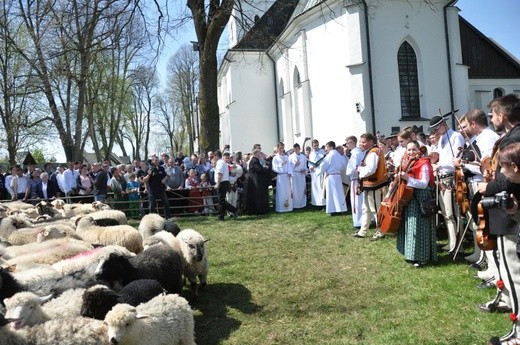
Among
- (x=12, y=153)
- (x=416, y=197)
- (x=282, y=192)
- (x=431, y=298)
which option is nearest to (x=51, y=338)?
(x=431, y=298)

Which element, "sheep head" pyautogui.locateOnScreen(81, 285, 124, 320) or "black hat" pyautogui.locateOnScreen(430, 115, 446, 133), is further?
"black hat" pyautogui.locateOnScreen(430, 115, 446, 133)

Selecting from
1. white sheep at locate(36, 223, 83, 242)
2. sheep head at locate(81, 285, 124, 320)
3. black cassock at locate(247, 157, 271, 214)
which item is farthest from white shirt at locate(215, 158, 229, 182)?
sheep head at locate(81, 285, 124, 320)

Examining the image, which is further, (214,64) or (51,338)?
(214,64)

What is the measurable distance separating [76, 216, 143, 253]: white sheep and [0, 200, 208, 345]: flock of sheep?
0.02m

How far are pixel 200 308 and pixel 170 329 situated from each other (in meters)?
A: 1.88

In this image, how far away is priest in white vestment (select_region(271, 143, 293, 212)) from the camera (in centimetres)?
1534

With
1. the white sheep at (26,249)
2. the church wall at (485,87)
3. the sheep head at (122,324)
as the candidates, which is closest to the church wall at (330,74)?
the church wall at (485,87)

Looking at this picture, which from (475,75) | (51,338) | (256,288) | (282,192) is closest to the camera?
(51,338)

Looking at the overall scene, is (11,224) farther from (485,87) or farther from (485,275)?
(485,87)

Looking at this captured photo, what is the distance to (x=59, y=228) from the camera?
7.55 m

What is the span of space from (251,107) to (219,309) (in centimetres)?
3143

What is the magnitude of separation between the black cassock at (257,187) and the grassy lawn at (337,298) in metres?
5.27

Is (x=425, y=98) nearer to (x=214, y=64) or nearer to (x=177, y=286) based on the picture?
(x=214, y=64)

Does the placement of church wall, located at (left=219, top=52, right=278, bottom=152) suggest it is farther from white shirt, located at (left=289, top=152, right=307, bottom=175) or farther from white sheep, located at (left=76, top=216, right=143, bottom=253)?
white sheep, located at (left=76, top=216, right=143, bottom=253)
